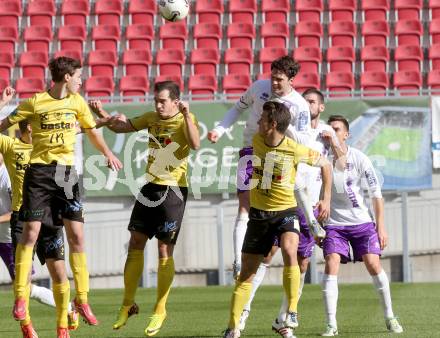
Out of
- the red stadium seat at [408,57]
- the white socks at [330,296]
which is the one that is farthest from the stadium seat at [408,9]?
the white socks at [330,296]

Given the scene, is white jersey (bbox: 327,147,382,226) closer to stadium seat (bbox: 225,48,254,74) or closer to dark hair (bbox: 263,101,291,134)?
dark hair (bbox: 263,101,291,134)

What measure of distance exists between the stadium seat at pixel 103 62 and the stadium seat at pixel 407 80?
5.27 meters

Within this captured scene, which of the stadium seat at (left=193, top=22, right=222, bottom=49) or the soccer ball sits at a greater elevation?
the stadium seat at (left=193, top=22, right=222, bottom=49)

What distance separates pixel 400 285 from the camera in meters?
15.7

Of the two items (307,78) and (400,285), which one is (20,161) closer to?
(400,285)

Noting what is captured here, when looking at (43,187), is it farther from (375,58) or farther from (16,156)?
(375,58)

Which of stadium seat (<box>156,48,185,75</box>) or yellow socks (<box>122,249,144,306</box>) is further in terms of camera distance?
stadium seat (<box>156,48,185,75</box>)

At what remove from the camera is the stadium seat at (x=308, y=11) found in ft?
68.9

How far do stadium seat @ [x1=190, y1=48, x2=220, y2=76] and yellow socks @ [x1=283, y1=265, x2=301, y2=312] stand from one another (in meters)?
11.7

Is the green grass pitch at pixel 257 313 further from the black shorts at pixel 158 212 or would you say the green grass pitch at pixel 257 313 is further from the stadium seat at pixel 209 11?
the stadium seat at pixel 209 11

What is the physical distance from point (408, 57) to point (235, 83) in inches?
Answer: 126

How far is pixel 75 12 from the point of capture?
21.6m

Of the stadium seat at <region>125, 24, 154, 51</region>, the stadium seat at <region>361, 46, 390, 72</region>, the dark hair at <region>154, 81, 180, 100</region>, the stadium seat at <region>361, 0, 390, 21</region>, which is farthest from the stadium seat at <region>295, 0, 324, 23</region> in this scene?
the dark hair at <region>154, 81, 180, 100</region>

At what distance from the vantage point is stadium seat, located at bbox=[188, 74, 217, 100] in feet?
64.6
